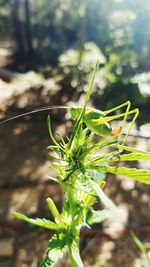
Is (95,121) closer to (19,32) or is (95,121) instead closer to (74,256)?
(74,256)

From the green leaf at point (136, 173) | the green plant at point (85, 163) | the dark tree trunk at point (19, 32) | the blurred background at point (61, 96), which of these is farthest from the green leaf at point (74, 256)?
the dark tree trunk at point (19, 32)

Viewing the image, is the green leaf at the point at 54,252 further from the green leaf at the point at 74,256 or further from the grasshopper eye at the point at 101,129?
the grasshopper eye at the point at 101,129

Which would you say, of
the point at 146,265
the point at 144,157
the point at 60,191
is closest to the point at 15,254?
the point at 60,191

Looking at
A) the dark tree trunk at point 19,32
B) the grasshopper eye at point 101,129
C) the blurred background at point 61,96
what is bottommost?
the blurred background at point 61,96

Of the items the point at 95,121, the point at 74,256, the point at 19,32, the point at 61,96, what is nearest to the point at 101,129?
the point at 95,121

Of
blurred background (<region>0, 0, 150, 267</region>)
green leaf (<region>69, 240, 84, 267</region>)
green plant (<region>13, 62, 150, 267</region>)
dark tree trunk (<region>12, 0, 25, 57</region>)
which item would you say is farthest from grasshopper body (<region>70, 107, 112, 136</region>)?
dark tree trunk (<region>12, 0, 25, 57</region>)

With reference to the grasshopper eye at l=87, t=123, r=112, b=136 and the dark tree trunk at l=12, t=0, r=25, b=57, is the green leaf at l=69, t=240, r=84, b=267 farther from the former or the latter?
the dark tree trunk at l=12, t=0, r=25, b=57
